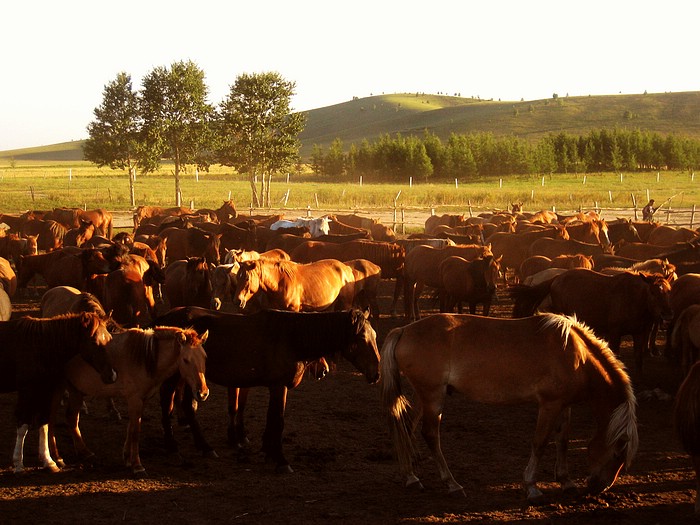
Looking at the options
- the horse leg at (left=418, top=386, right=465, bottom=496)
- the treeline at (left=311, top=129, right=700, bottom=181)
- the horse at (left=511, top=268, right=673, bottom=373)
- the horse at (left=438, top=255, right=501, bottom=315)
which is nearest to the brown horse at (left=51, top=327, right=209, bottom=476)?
the horse leg at (left=418, top=386, right=465, bottom=496)

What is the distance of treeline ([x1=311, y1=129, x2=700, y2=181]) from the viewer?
78188 mm

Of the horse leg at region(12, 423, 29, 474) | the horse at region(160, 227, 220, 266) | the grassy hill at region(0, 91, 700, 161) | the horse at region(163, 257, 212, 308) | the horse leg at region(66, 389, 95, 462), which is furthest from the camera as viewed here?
the grassy hill at region(0, 91, 700, 161)

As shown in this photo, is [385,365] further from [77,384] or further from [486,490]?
[77,384]

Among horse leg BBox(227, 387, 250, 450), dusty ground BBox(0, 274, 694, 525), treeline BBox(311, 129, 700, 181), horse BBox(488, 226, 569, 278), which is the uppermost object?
treeline BBox(311, 129, 700, 181)

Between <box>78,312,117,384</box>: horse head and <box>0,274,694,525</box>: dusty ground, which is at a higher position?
<box>78,312,117,384</box>: horse head

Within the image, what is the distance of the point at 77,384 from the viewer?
25.5 feet

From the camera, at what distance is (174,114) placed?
48.3 metres

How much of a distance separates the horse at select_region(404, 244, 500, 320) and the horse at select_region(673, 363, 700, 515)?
9.90m

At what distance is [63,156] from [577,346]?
589ft

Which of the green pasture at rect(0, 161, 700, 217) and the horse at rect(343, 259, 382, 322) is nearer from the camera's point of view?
the horse at rect(343, 259, 382, 322)

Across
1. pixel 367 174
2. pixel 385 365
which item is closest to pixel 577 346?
pixel 385 365

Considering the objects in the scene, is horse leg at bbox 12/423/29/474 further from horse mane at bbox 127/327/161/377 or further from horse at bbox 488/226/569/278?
horse at bbox 488/226/569/278

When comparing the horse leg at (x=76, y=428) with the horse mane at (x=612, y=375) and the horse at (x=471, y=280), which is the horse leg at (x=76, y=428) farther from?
the horse at (x=471, y=280)

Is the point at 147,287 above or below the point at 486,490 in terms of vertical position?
above
